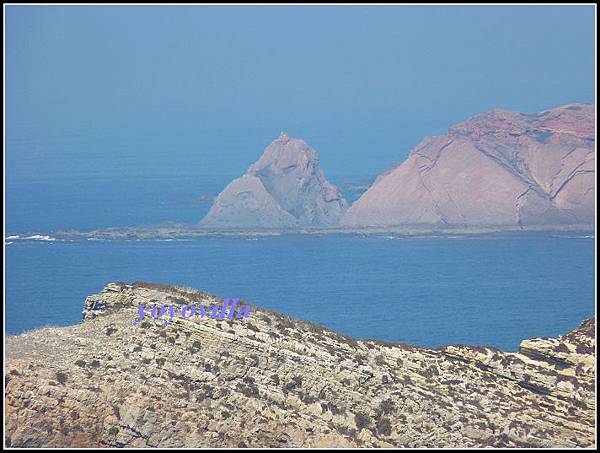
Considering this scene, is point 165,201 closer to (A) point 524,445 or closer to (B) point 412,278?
(B) point 412,278

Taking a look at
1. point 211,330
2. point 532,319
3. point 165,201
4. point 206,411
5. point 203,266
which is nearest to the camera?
point 206,411

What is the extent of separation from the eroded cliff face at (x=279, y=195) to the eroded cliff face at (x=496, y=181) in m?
4.58

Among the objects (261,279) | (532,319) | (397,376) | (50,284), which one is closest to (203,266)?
(261,279)

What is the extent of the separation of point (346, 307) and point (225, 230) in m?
49.3

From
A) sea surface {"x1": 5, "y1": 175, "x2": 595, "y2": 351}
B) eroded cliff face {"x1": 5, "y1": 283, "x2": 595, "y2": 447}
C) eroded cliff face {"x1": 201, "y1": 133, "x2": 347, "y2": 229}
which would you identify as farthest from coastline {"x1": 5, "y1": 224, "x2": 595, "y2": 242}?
eroded cliff face {"x1": 5, "y1": 283, "x2": 595, "y2": 447}

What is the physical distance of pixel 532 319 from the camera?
4136 inches

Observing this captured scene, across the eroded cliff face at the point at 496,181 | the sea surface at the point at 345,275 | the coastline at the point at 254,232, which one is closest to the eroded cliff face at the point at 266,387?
the sea surface at the point at 345,275

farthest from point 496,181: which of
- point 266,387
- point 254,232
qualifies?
point 266,387

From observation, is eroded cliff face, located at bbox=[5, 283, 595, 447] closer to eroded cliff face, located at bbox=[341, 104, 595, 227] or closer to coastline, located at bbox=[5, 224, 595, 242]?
coastline, located at bbox=[5, 224, 595, 242]

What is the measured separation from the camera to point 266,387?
1209 inches

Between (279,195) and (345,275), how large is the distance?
3774 cm

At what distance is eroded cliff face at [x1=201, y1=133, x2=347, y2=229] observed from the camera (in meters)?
163

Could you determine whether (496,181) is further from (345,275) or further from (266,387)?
(266,387)

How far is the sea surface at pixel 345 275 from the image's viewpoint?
104m
